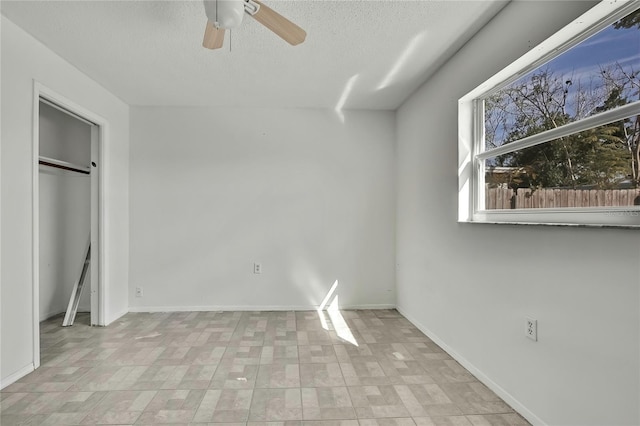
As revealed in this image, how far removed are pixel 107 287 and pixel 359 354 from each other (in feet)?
8.80

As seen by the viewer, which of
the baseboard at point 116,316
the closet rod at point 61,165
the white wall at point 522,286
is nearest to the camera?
the white wall at point 522,286

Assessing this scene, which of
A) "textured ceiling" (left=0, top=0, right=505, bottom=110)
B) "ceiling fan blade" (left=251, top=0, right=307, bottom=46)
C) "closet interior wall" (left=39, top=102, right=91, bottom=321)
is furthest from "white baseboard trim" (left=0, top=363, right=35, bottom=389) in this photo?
"ceiling fan blade" (left=251, top=0, right=307, bottom=46)

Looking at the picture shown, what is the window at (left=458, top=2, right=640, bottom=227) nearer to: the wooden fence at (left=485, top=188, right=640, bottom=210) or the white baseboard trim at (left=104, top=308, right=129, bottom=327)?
the wooden fence at (left=485, top=188, right=640, bottom=210)

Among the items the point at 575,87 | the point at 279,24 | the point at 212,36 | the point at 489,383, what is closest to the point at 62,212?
the point at 212,36

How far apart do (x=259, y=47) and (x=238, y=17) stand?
2.99 ft

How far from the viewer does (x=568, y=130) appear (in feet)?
5.66

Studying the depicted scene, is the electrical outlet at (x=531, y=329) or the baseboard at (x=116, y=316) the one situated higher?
the electrical outlet at (x=531, y=329)

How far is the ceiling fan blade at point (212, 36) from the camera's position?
1.84 meters

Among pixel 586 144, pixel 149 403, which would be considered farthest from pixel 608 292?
pixel 149 403

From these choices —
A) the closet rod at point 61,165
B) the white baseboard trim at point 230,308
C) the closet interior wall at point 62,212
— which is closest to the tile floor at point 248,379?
the white baseboard trim at point 230,308

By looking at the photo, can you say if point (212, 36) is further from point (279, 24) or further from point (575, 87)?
point (575, 87)

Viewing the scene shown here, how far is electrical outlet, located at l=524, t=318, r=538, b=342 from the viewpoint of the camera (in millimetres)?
1815

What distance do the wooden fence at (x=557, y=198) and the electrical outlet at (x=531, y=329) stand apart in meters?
0.65

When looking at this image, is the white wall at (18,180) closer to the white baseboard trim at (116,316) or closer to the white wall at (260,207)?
the white baseboard trim at (116,316)
